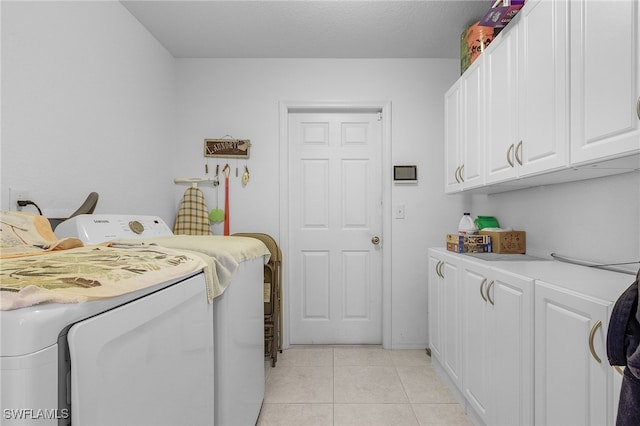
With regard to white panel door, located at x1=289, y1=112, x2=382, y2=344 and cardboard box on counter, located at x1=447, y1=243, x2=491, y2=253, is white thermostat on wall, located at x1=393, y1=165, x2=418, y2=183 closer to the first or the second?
white panel door, located at x1=289, y1=112, x2=382, y2=344

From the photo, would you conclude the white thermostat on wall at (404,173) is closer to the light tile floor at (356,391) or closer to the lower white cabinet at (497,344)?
the lower white cabinet at (497,344)

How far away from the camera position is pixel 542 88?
4.39 feet

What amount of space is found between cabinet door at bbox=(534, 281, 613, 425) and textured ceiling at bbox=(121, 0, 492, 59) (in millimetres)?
1904

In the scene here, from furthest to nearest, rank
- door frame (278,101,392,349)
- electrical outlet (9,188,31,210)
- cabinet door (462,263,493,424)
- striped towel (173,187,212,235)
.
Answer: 1. door frame (278,101,392,349)
2. striped towel (173,187,212,235)
3. cabinet door (462,263,493,424)
4. electrical outlet (9,188,31,210)

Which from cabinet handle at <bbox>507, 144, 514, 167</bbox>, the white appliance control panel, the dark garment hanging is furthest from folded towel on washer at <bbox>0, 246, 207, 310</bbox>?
cabinet handle at <bbox>507, 144, 514, 167</bbox>

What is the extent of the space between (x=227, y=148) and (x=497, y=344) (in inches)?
93.1

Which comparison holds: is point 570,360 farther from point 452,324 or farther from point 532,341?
point 452,324

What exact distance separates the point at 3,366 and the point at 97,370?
15 cm

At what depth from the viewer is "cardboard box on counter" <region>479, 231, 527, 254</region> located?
1955 millimetres

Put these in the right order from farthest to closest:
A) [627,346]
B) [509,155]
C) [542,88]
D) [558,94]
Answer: [509,155]
[542,88]
[558,94]
[627,346]

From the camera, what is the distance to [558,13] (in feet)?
4.05

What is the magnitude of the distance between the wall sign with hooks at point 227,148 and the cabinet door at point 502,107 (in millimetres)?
1846

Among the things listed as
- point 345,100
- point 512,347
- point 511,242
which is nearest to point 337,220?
point 345,100

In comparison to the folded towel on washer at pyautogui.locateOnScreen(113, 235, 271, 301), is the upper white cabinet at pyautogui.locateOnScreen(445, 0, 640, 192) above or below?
above
